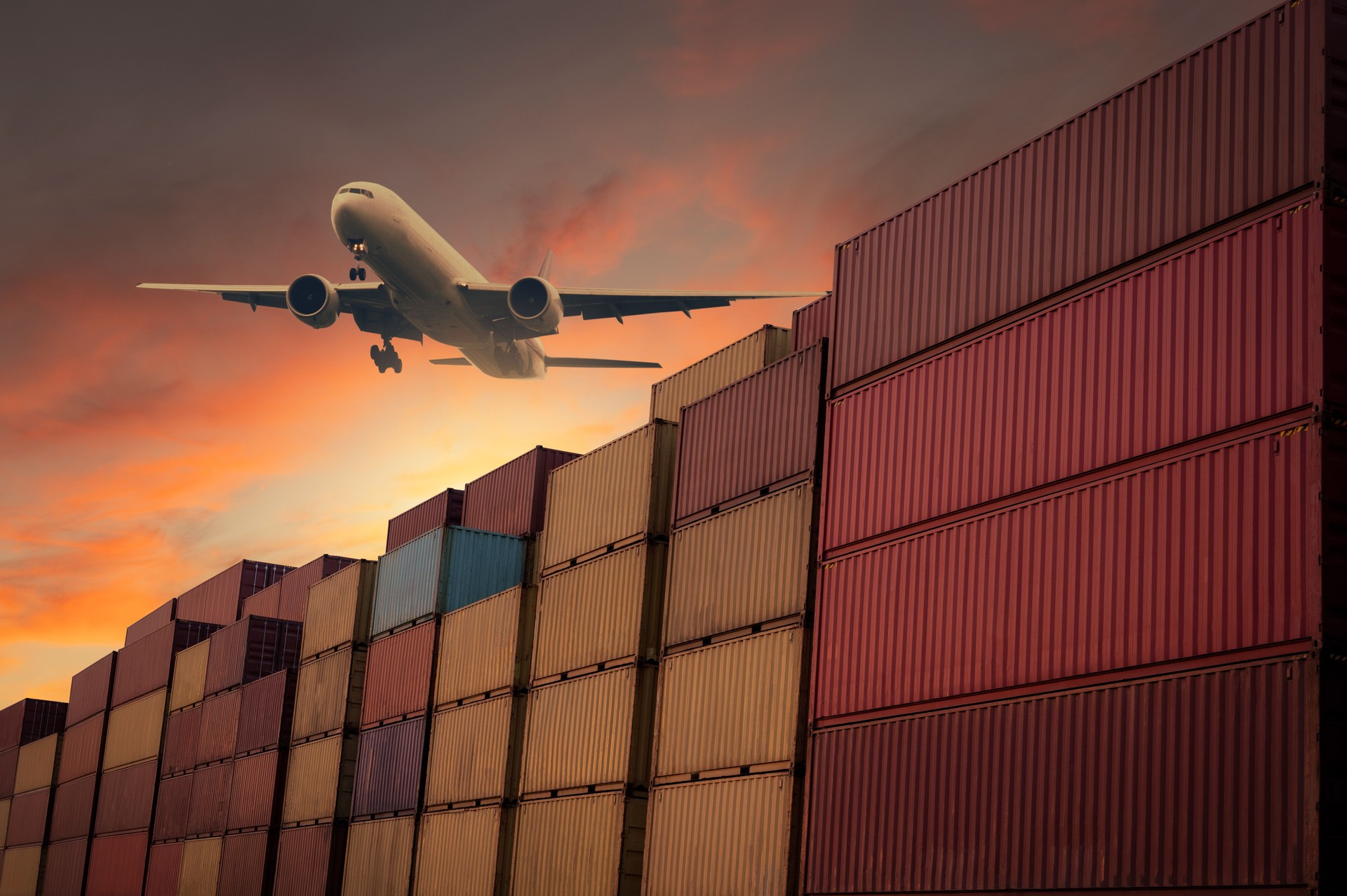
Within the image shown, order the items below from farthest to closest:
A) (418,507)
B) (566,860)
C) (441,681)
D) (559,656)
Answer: (418,507)
(441,681)
(559,656)
(566,860)

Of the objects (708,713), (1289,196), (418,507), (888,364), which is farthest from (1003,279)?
(418,507)

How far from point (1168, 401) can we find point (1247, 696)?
337cm

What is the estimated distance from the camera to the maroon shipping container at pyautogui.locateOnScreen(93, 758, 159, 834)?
175 ft

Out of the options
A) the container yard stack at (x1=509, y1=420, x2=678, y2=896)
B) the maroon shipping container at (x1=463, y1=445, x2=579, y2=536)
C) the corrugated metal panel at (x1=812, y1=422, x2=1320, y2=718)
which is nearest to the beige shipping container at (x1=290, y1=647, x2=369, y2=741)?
the maroon shipping container at (x1=463, y1=445, x2=579, y2=536)

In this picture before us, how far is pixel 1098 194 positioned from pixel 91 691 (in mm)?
59333

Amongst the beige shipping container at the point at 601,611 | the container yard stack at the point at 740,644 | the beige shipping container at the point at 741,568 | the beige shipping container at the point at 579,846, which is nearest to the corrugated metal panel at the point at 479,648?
the beige shipping container at the point at 601,611

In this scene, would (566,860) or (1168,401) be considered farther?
(566,860)

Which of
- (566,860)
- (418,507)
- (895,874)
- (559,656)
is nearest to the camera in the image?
(895,874)

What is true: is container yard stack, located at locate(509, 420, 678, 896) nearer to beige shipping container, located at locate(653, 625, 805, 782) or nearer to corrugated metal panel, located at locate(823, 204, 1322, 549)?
beige shipping container, located at locate(653, 625, 805, 782)

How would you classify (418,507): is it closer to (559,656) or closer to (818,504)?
(559,656)

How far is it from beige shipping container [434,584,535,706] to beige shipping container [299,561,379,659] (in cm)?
539

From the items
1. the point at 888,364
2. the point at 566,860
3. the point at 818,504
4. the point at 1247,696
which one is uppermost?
the point at 888,364

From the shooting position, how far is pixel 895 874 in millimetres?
17766

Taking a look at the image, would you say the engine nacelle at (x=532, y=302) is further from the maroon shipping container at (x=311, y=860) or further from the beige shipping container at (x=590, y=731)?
the beige shipping container at (x=590, y=731)
